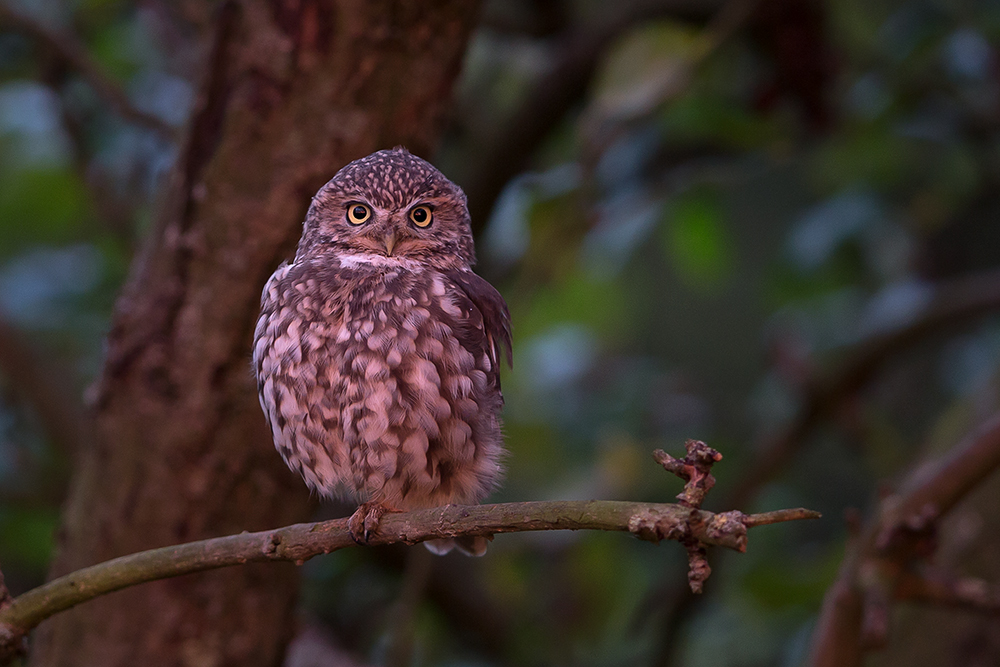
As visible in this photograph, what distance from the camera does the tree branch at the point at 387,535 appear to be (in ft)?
3.25

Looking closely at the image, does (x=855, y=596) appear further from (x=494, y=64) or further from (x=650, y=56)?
(x=494, y=64)

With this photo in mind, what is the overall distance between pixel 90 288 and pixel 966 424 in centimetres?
349

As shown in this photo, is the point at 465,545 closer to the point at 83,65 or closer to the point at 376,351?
the point at 376,351

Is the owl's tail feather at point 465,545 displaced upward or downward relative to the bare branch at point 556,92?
downward

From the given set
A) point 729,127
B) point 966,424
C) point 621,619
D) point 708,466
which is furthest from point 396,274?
point 621,619

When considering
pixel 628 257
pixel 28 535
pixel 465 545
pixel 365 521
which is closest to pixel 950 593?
pixel 465 545

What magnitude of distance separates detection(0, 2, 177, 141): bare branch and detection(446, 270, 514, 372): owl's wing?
200 cm

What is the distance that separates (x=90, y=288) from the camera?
429 cm

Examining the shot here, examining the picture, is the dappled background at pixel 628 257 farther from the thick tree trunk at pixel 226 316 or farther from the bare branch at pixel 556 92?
the thick tree trunk at pixel 226 316

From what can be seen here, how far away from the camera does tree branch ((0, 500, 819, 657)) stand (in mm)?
991

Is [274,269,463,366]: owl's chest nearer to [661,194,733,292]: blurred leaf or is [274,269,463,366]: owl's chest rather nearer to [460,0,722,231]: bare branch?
[460,0,722,231]: bare branch

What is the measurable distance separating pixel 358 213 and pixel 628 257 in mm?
3177

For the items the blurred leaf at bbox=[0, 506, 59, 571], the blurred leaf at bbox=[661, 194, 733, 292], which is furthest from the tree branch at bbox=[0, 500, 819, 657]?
the blurred leaf at bbox=[0, 506, 59, 571]

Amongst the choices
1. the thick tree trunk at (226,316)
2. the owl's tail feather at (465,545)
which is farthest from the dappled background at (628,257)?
the owl's tail feather at (465,545)
